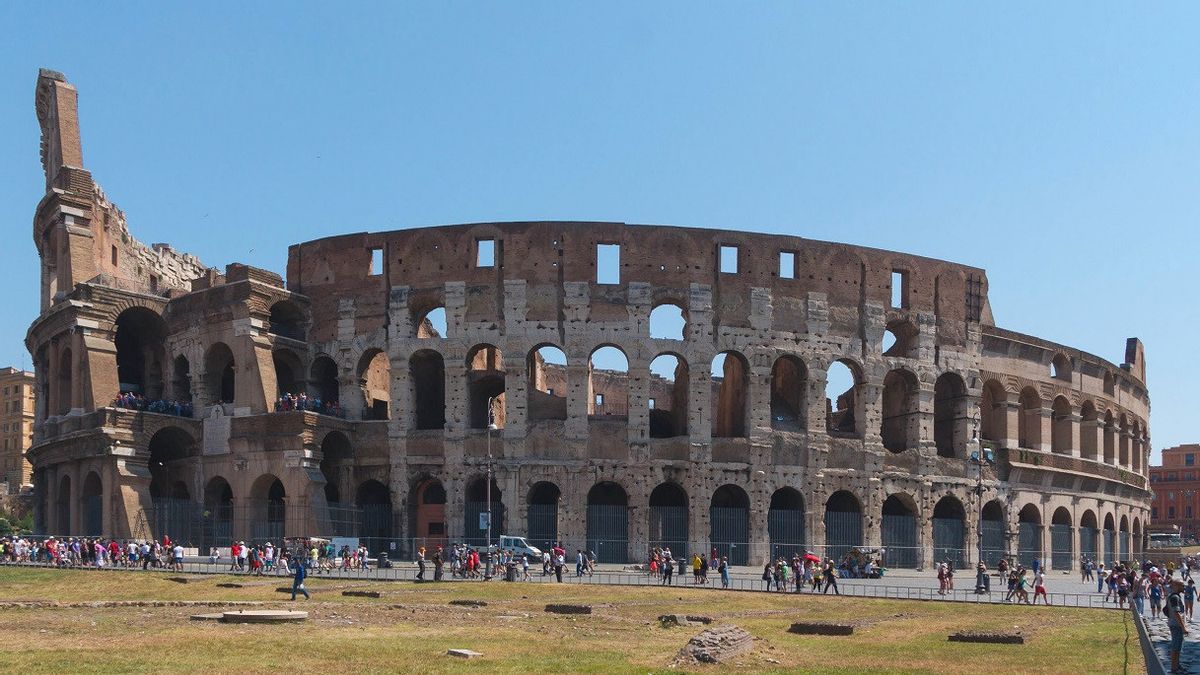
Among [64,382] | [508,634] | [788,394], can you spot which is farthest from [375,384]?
[508,634]

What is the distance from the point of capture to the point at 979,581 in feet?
138

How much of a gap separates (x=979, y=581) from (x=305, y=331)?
1128 inches

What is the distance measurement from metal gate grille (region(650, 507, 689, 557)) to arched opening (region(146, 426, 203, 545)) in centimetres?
1764

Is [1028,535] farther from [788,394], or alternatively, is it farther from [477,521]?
[477,521]

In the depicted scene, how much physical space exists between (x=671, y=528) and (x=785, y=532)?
4.63 meters

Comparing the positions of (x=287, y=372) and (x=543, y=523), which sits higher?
(x=287, y=372)

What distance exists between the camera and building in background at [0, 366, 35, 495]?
388 feet

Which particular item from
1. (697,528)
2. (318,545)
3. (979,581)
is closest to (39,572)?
(318,545)

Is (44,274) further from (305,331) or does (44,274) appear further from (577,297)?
(577,297)

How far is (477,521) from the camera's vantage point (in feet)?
173

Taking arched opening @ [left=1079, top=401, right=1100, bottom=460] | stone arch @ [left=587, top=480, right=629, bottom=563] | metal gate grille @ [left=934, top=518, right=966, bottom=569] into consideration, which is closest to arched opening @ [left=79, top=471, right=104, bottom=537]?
stone arch @ [left=587, top=480, right=629, bottom=563]

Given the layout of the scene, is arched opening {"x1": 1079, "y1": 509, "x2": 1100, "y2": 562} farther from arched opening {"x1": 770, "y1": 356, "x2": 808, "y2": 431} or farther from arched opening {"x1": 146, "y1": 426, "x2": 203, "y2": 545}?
arched opening {"x1": 146, "y1": 426, "x2": 203, "y2": 545}

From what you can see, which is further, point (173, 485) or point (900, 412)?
point (900, 412)

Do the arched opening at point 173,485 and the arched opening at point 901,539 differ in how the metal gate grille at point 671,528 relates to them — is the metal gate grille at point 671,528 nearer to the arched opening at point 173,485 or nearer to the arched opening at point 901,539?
the arched opening at point 901,539
